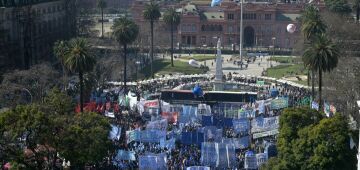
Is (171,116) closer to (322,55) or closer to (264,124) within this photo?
(264,124)

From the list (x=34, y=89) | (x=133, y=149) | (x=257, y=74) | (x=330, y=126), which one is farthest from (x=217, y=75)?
(x=330, y=126)

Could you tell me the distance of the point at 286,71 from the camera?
12350cm

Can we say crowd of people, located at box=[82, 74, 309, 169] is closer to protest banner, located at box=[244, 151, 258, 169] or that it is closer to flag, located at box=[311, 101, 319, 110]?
protest banner, located at box=[244, 151, 258, 169]

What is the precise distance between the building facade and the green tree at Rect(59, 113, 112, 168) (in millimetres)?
102664

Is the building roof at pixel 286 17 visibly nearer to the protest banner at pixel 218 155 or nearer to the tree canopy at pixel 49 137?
the protest banner at pixel 218 155

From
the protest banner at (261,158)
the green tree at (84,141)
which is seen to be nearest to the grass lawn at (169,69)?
the protest banner at (261,158)

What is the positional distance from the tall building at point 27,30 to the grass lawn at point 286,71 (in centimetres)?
4227

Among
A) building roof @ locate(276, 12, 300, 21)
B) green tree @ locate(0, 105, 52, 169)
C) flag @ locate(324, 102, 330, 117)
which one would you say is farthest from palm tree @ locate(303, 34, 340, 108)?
building roof @ locate(276, 12, 300, 21)

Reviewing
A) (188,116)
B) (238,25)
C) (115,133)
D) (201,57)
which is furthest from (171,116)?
(238,25)

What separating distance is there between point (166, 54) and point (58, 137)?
96.4 metres

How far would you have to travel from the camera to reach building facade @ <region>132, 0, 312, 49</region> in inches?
6152

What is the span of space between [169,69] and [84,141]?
75.3 meters

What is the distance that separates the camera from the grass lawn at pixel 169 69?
123375 mm

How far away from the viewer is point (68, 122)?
5350 cm
